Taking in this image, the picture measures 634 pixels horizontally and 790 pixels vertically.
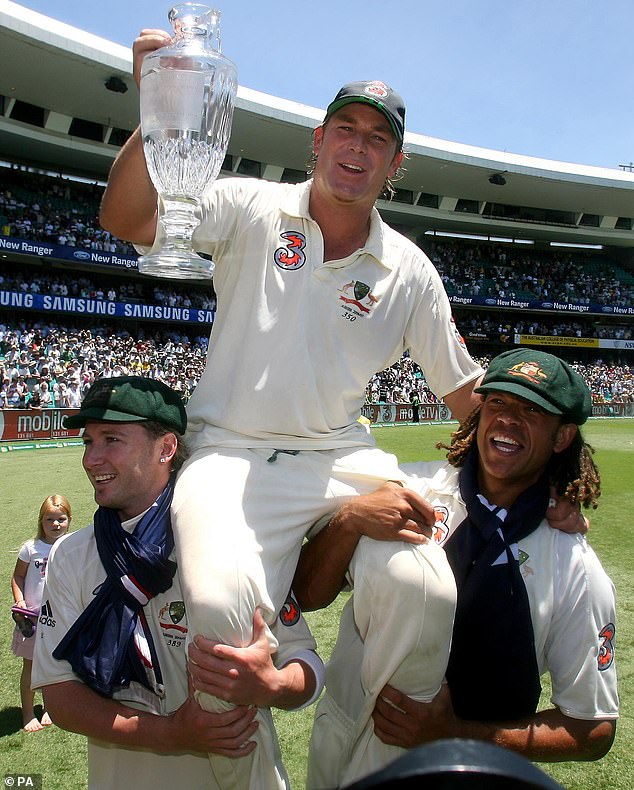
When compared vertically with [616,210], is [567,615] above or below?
below

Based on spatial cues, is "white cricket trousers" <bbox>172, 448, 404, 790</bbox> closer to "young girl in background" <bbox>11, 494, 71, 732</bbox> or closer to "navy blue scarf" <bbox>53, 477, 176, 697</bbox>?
"navy blue scarf" <bbox>53, 477, 176, 697</bbox>

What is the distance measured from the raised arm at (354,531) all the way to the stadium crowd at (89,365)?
59.1 feet

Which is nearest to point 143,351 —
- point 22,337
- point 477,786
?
point 22,337

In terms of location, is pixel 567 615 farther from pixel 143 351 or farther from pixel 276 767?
pixel 143 351

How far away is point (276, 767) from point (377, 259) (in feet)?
5.55

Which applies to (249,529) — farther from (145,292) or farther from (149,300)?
(145,292)

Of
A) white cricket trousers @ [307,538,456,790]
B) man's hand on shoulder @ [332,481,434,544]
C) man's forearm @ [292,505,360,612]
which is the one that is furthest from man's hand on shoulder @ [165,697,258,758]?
man's hand on shoulder @ [332,481,434,544]

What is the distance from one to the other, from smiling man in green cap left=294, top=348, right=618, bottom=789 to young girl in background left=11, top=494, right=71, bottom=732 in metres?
2.73

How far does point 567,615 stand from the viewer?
2266 millimetres

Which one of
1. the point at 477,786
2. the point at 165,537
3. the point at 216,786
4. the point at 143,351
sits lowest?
the point at 143,351

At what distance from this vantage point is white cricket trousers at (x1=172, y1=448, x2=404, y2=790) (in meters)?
1.88

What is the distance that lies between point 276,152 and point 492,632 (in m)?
34.7

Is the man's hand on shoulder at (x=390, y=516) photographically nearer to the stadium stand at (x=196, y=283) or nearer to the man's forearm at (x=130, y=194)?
the man's forearm at (x=130, y=194)

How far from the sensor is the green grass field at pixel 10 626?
11.9 feet
